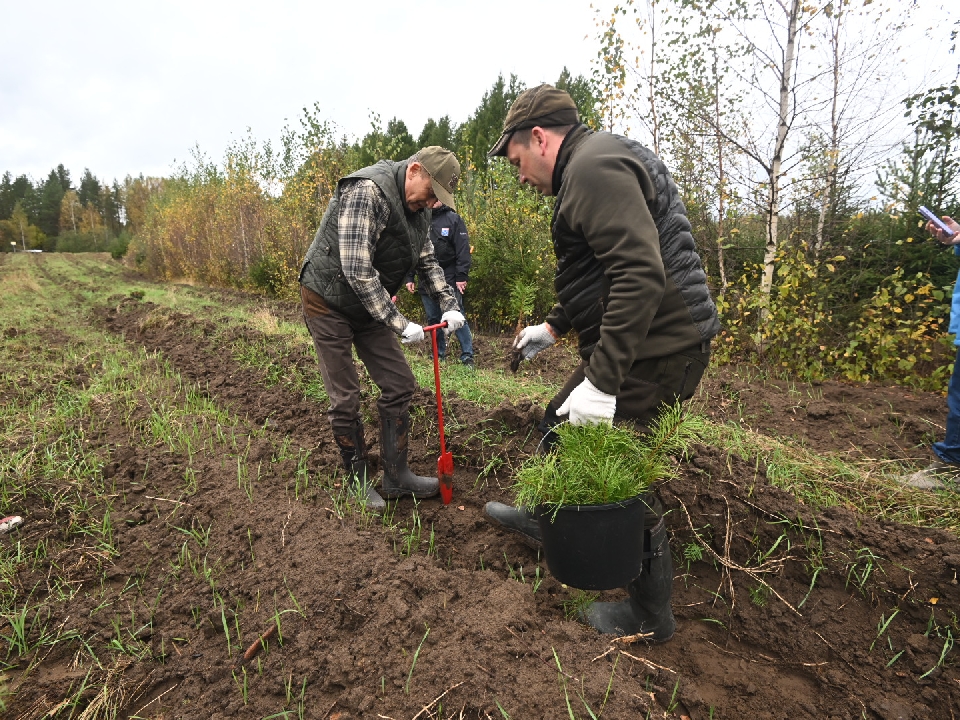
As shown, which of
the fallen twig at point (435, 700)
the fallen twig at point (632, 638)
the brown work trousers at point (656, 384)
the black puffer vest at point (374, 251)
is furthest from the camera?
the black puffer vest at point (374, 251)

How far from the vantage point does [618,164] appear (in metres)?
1.89

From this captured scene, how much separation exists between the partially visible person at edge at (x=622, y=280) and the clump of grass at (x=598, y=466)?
80 millimetres

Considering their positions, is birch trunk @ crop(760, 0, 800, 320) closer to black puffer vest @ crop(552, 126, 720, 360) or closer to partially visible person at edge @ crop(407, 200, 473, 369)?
partially visible person at edge @ crop(407, 200, 473, 369)

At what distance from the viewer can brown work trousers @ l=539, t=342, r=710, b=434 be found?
2.17 m

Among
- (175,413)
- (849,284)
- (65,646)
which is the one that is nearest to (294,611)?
(65,646)

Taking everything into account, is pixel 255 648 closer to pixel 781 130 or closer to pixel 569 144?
pixel 569 144

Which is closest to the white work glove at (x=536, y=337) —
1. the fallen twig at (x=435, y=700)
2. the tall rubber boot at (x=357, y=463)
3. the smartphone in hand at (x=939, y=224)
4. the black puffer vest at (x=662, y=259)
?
the black puffer vest at (x=662, y=259)

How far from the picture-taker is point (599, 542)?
196 cm

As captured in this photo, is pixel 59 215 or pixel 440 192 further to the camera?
pixel 59 215

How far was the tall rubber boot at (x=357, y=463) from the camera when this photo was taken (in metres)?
3.36

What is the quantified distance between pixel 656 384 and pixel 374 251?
179 cm

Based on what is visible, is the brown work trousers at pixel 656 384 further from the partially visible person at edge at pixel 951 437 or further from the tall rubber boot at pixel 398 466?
the partially visible person at edge at pixel 951 437

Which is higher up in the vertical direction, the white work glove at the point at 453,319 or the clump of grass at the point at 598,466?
the white work glove at the point at 453,319

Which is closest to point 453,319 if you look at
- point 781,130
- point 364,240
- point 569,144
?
point 364,240
